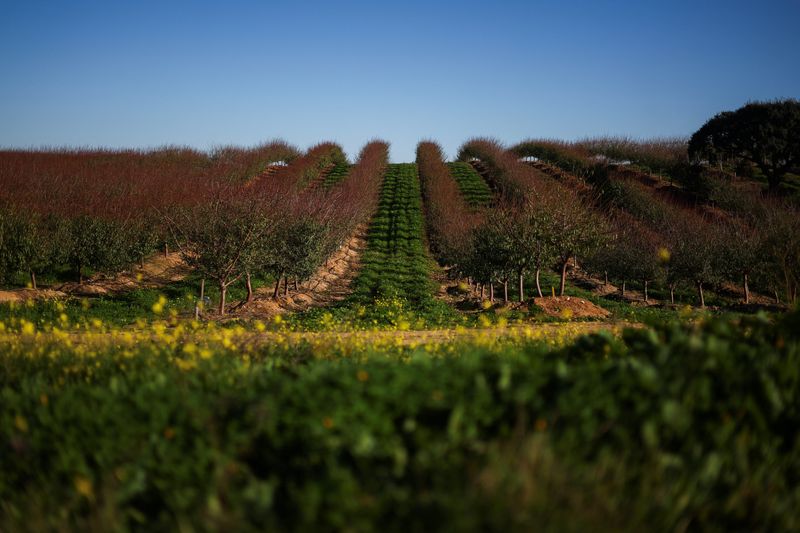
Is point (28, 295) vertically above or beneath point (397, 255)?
beneath

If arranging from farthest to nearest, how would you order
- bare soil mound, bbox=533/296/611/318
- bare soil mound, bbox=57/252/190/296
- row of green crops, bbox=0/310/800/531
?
1. bare soil mound, bbox=57/252/190/296
2. bare soil mound, bbox=533/296/611/318
3. row of green crops, bbox=0/310/800/531

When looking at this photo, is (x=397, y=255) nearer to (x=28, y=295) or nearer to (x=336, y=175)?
(x=28, y=295)

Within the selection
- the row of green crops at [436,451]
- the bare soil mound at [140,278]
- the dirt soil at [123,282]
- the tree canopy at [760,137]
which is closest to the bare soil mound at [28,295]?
the dirt soil at [123,282]

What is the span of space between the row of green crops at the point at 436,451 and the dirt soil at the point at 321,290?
15.0 meters

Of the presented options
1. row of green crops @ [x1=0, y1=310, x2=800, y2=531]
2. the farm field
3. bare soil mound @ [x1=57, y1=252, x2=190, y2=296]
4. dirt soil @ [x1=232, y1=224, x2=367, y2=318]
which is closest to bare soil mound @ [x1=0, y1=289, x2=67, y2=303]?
bare soil mound @ [x1=57, y1=252, x2=190, y2=296]

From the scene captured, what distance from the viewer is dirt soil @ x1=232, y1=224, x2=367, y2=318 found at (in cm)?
2200

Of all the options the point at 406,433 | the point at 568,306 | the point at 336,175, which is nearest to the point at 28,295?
the point at 568,306

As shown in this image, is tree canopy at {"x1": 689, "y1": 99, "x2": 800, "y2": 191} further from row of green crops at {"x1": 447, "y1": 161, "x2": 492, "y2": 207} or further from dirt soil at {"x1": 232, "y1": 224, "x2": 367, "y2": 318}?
dirt soil at {"x1": 232, "y1": 224, "x2": 367, "y2": 318}

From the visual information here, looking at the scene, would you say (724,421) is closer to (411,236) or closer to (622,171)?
(411,236)

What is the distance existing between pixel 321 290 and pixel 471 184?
28684mm

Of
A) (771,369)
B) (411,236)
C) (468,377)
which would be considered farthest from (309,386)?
(411,236)

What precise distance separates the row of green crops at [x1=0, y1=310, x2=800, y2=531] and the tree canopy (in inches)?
1820

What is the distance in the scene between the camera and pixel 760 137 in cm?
4400

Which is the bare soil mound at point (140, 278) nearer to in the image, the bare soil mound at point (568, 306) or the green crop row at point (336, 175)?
the bare soil mound at point (568, 306)
